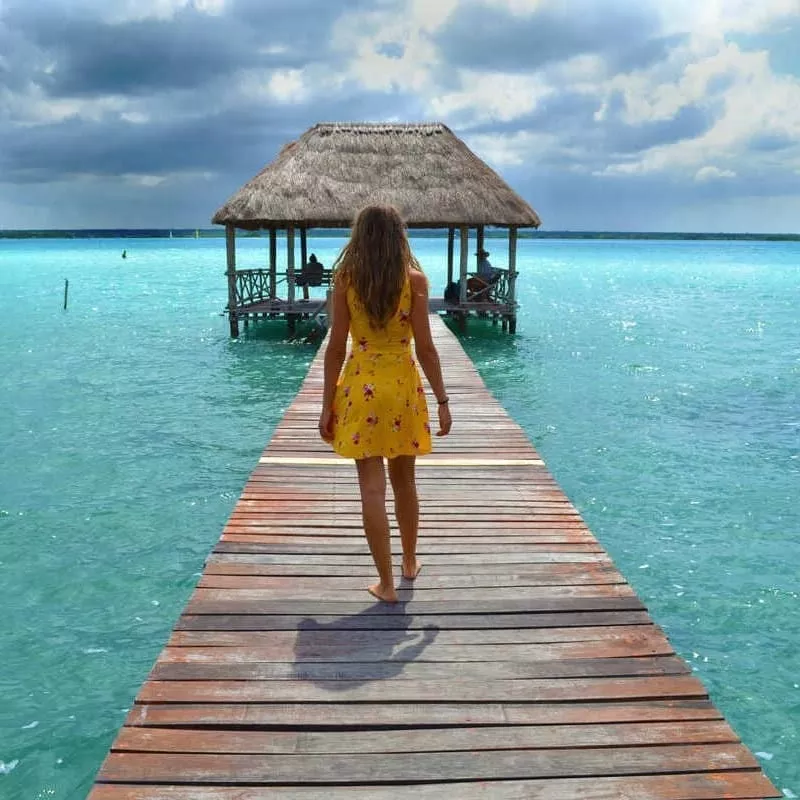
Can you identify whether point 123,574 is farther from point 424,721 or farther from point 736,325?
point 736,325

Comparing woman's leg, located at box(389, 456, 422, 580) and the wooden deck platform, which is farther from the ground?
woman's leg, located at box(389, 456, 422, 580)

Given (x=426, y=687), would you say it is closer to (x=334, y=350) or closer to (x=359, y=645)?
(x=359, y=645)

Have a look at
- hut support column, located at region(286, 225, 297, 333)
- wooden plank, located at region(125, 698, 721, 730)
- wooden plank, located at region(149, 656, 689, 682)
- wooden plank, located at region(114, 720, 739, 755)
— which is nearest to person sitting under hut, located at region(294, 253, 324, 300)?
hut support column, located at region(286, 225, 297, 333)

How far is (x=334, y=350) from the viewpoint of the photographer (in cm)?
326

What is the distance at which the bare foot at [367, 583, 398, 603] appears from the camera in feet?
11.7

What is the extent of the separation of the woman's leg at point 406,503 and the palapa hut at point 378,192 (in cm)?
1458

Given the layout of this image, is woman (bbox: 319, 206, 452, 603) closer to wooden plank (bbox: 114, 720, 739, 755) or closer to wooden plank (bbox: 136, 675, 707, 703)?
wooden plank (bbox: 136, 675, 707, 703)

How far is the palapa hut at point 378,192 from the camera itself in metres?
18.0

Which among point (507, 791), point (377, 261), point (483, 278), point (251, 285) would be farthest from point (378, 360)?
point (251, 285)

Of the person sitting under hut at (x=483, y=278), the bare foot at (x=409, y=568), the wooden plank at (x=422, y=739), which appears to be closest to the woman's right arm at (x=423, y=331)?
the bare foot at (x=409, y=568)

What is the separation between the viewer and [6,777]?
3971mm

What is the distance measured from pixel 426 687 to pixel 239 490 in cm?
593

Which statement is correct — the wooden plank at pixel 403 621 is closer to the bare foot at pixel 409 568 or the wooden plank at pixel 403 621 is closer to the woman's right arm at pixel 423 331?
the bare foot at pixel 409 568

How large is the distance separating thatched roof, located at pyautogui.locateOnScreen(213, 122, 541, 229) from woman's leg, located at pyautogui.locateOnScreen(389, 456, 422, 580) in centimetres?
1477
